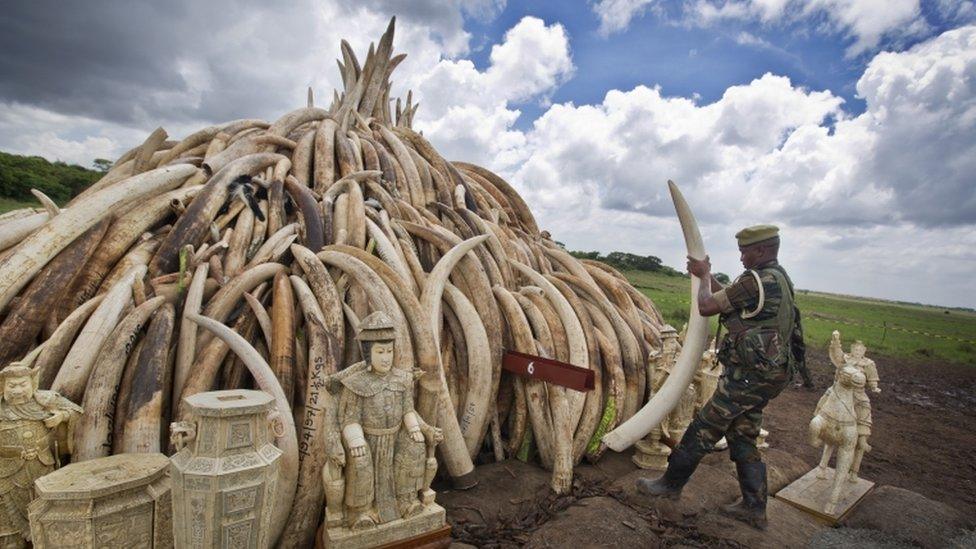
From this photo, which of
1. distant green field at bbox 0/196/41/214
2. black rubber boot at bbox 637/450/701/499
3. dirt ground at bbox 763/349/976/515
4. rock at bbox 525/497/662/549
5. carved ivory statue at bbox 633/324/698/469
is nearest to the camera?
rock at bbox 525/497/662/549

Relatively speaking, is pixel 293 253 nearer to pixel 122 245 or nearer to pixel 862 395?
pixel 122 245

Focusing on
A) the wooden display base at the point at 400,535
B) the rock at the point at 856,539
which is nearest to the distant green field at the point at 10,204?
the wooden display base at the point at 400,535

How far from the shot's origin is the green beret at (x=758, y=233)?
4633 mm

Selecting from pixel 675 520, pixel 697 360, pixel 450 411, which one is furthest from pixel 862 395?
pixel 450 411

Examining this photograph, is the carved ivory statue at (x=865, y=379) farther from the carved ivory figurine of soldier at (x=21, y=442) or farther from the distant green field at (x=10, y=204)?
the distant green field at (x=10, y=204)

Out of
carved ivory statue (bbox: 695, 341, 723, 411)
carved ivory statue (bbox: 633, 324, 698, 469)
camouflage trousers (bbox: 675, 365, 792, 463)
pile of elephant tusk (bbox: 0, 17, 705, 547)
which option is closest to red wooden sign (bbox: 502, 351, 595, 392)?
pile of elephant tusk (bbox: 0, 17, 705, 547)

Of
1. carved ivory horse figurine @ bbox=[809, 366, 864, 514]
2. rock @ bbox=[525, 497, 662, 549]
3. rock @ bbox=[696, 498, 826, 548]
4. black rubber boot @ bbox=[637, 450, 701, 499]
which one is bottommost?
rock @ bbox=[696, 498, 826, 548]

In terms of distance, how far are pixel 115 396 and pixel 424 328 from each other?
96.2 inches

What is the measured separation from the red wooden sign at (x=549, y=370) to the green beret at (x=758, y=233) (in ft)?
6.40

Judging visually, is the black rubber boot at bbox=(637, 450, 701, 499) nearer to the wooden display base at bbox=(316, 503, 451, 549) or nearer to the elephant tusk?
the elephant tusk

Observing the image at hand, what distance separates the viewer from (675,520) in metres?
4.59

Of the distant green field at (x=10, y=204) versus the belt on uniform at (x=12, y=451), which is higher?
the distant green field at (x=10, y=204)

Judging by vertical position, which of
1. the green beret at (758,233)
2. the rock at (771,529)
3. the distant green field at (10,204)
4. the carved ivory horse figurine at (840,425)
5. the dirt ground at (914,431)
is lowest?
the dirt ground at (914,431)

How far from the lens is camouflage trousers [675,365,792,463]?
447 centimetres
